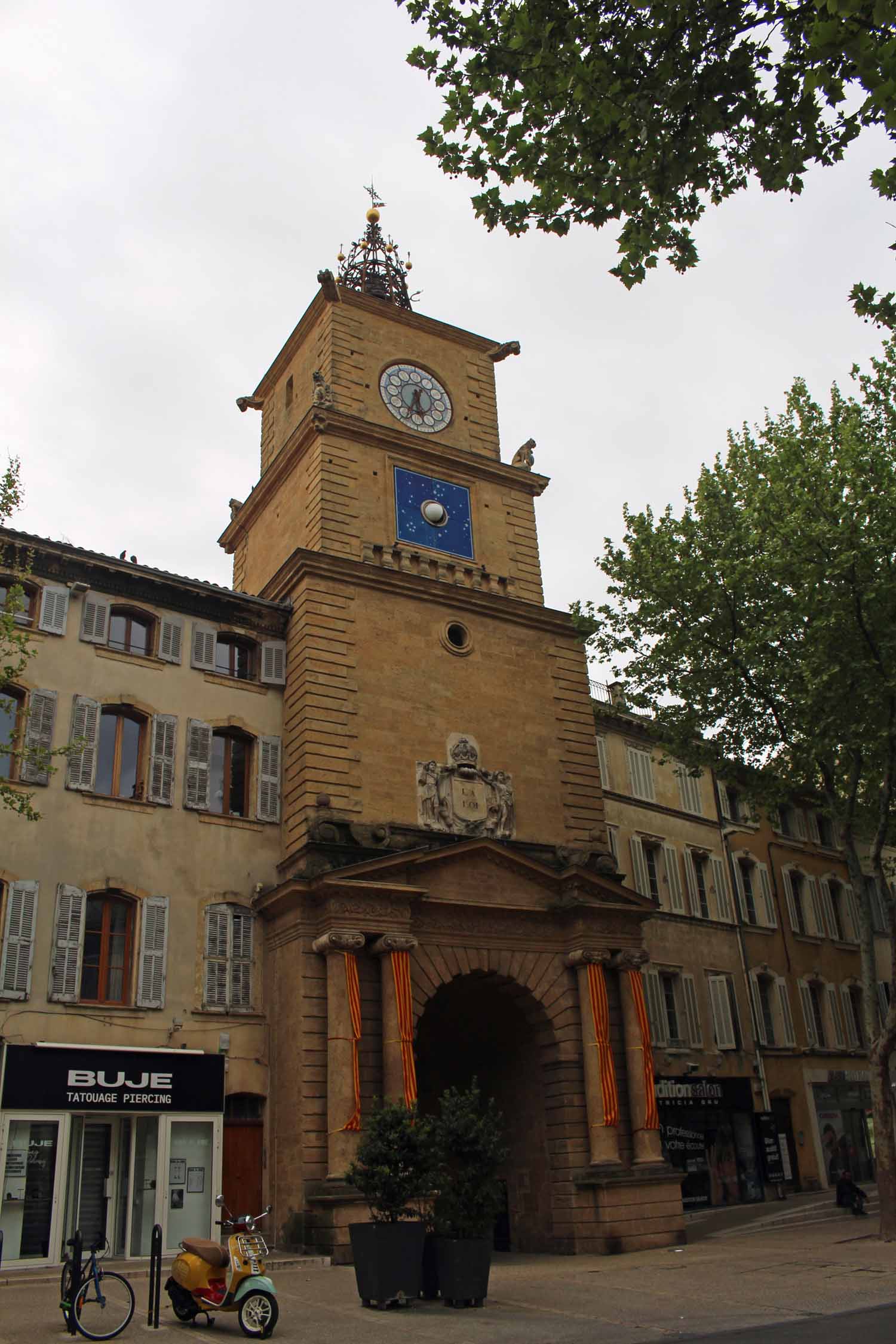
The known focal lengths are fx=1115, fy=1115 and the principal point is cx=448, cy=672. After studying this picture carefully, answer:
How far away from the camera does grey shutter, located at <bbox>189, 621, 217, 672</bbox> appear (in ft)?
81.3

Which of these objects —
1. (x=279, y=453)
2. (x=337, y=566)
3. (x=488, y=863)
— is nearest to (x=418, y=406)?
(x=279, y=453)

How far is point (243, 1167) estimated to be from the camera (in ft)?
70.2

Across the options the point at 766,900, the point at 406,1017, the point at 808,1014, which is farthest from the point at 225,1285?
the point at 808,1014

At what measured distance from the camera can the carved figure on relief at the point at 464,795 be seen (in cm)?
2508

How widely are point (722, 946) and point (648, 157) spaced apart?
88.3 feet

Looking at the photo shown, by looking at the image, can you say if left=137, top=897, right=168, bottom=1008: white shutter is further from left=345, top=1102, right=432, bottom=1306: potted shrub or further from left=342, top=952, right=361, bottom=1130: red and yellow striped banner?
left=345, top=1102, right=432, bottom=1306: potted shrub

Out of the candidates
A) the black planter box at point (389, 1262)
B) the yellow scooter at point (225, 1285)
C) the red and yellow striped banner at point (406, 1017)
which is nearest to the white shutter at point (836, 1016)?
the red and yellow striped banner at point (406, 1017)

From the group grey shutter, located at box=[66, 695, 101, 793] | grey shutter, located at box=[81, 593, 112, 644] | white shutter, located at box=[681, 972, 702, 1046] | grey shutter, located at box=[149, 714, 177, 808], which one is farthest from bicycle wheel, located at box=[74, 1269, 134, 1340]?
white shutter, located at box=[681, 972, 702, 1046]

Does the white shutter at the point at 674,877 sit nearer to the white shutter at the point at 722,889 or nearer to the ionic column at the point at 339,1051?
the white shutter at the point at 722,889

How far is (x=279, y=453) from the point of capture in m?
30.2

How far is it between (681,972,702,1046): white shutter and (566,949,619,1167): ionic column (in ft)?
27.2

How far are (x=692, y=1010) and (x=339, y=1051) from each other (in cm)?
1413

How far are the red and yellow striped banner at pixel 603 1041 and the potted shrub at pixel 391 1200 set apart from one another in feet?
29.9

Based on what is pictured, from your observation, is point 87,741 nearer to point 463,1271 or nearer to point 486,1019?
point 486,1019
